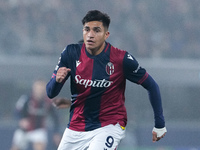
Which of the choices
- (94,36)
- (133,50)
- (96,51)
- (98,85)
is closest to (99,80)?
(98,85)

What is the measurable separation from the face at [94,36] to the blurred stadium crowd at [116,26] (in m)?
8.84

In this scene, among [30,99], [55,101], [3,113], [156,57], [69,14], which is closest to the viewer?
[55,101]

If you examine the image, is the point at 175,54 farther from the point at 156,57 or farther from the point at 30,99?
the point at 30,99

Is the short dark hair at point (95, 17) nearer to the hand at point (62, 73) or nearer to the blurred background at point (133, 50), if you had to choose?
the hand at point (62, 73)

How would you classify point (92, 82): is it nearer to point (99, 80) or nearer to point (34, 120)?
point (99, 80)

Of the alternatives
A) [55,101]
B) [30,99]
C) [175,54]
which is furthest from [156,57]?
[55,101]

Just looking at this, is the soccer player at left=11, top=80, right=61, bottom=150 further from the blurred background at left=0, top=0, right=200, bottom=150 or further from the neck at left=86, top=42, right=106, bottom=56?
the neck at left=86, top=42, right=106, bottom=56

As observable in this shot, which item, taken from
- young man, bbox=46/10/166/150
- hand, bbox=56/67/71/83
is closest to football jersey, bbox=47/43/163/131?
young man, bbox=46/10/166/150

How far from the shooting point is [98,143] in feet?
15.1

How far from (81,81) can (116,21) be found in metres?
10.7

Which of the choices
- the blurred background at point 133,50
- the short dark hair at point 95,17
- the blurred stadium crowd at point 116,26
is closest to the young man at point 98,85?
the short dark hair at point 95,17

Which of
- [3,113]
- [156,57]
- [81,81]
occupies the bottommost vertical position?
[3,113]

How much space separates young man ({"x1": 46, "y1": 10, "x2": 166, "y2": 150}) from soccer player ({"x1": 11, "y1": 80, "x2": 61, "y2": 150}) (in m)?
6.32

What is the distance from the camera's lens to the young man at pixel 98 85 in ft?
15.4
